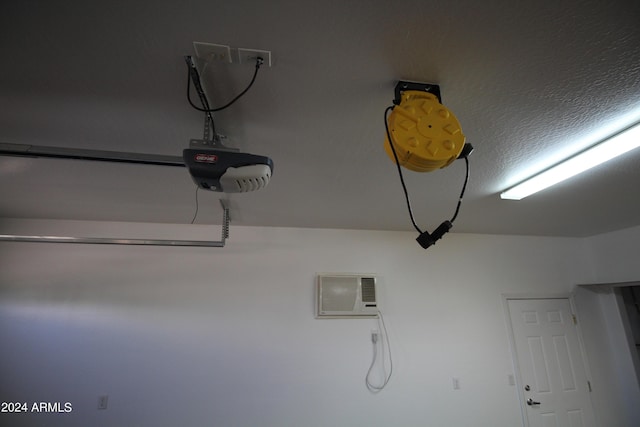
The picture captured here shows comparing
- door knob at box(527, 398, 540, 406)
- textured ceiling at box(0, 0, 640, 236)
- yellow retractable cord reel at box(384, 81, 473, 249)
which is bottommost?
door knob at box(527, 398, 540, 406)

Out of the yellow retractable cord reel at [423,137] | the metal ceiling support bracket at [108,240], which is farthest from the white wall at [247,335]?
the yellow retractable cord reel at [423,137]

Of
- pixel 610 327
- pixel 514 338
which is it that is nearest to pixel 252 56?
pixel 514 338

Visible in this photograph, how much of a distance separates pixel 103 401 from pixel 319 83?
320 cm

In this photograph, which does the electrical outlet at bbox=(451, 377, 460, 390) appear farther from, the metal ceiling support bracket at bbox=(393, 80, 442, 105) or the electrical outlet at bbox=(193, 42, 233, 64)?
the electrical outlet at bbox=(193, 42, 233, 64)

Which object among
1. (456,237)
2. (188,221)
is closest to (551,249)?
(456,237)

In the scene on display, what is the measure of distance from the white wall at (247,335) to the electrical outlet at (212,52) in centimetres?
230

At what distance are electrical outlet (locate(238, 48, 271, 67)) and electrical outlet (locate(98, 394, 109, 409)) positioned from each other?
307 centimetres

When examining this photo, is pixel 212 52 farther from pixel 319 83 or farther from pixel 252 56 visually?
pixel 319 83

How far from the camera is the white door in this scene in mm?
3236

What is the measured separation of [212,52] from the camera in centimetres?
108

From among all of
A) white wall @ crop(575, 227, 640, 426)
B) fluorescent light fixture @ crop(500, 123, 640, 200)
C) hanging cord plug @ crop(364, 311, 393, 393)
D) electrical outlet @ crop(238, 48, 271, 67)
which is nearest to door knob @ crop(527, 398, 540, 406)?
white wall @ crop(575, 227, 640, 426)

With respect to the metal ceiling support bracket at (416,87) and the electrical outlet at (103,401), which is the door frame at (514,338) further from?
the electrical outlet at (103,401)

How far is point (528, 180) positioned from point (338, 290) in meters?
2.00

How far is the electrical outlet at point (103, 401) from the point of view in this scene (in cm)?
254
